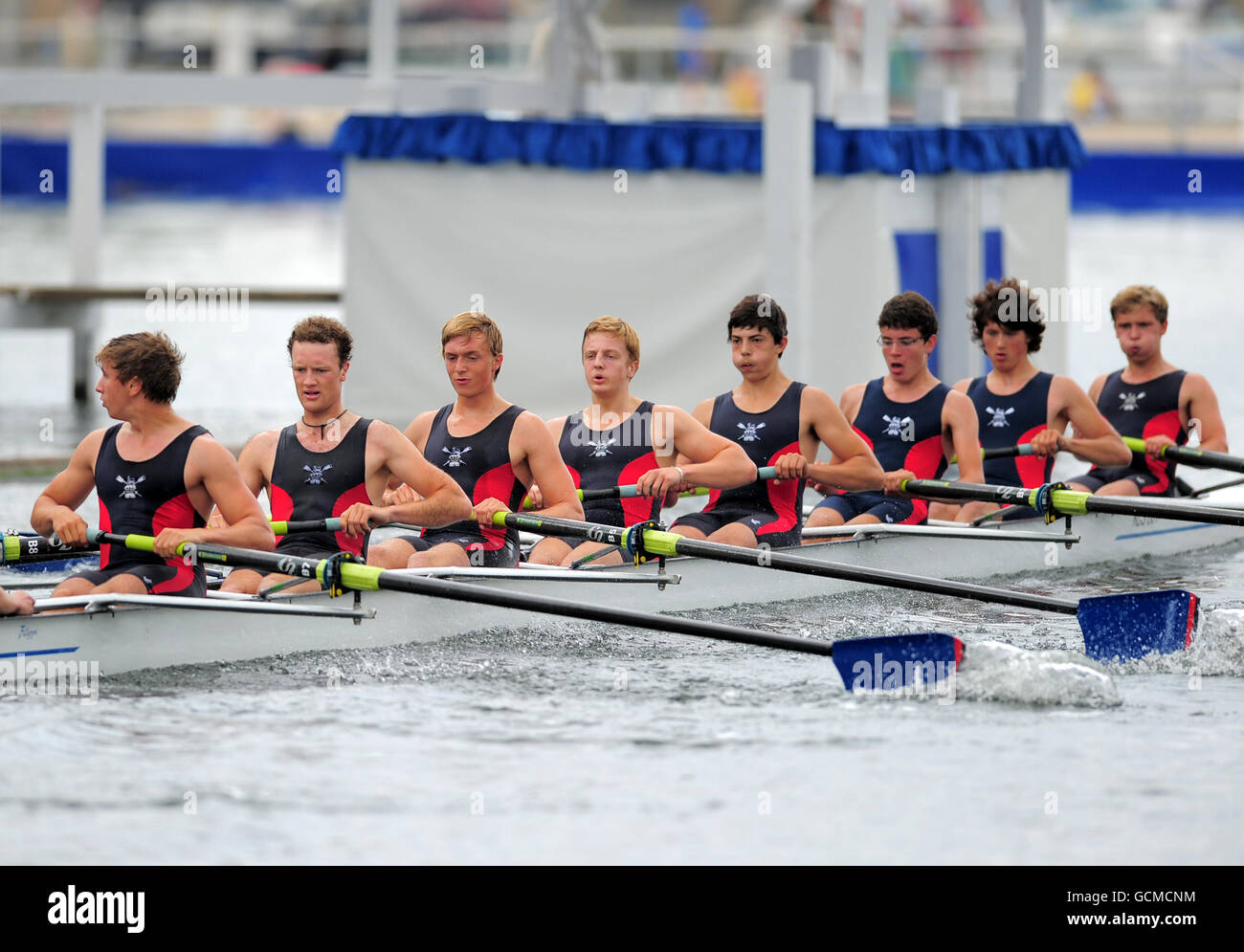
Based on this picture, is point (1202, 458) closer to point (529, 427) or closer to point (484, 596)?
point (529, 427)

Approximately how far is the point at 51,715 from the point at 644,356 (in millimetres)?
6872

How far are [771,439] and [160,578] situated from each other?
282cm

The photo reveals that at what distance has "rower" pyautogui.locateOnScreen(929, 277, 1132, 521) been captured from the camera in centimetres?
916

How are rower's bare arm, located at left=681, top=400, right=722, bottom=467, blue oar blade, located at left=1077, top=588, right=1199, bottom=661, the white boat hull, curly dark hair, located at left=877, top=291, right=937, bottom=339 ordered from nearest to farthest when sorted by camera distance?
the white boat hull
blue oar blade, located at left=1077, top=588, right=1199, bottom=661
rower's bare arm, located at left=681, top=400, right=722, bottom=467
curly dark hair, located at left=877, top=291, right=937, bottom=339

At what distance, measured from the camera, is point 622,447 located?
7961mm

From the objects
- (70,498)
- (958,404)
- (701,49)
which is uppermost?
(701,49)

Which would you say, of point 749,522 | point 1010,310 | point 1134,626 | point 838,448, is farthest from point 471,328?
point 1010,310

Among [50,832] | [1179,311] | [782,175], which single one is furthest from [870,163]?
[1179,311]

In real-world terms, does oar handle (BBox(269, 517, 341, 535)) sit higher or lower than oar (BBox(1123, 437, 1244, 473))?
lower

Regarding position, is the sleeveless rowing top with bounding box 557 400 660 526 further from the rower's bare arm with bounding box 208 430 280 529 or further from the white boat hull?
the rower's bare arm with bounding box 208 430 280 529

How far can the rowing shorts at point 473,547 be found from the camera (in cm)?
739

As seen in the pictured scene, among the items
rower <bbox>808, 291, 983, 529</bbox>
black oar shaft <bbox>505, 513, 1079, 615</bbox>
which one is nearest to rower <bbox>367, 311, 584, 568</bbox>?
black oar shaft <bbox>505, 513, 1079, 615</bbox>

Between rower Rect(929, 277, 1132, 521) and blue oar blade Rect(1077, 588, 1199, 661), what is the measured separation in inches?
78.6
